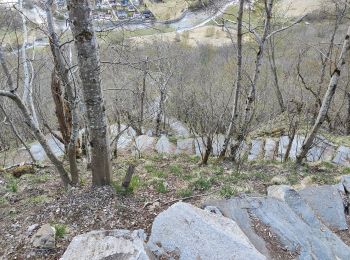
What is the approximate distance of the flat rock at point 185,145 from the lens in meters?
11.7

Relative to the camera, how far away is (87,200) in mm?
4289

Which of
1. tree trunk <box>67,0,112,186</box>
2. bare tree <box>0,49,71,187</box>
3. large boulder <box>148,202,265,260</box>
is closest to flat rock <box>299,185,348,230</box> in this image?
large boulder <box>148,202,265,260</box>

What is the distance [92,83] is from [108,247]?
5.66 feet

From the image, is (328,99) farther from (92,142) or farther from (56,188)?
(56,188)

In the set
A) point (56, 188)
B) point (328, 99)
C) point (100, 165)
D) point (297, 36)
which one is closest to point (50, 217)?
point (100, 165)

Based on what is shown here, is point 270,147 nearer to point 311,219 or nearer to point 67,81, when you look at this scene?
point 311,219

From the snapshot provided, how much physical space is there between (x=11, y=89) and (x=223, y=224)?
9.25 ft

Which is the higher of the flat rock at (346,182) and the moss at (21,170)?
the flat rock at (346,182)

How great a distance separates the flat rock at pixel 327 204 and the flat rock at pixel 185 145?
6734 millimetres

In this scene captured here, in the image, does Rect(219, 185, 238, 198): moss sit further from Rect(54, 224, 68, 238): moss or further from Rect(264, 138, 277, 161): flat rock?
Rect(264, 138, 277, 161): flat rock

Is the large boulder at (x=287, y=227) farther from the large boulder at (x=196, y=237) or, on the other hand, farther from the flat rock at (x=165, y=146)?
the flat rock at (x=165, y=146)

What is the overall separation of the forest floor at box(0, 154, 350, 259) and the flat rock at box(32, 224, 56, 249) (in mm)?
58

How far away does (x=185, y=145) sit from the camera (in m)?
12.2

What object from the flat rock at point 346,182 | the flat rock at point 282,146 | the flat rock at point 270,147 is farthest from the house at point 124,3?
the flat rock at point 282,146
